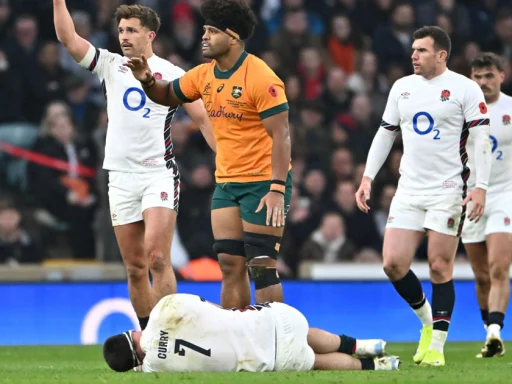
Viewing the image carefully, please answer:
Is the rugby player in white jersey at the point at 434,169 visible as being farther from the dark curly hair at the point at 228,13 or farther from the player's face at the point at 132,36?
the player's face at the point at 132,36

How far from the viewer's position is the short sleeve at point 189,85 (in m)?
8.17

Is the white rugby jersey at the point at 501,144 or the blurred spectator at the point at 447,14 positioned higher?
the blurred spectator at the point at 447,14

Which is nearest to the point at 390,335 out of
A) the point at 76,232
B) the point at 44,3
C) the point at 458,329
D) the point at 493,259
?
the point at 458,329

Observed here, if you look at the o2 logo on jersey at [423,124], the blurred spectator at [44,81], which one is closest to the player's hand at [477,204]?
the o2 logo on jersey at [423,124]

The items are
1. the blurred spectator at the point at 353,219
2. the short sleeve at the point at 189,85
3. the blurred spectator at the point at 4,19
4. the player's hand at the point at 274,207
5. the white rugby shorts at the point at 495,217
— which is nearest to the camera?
the player's hand at the point at 274,207

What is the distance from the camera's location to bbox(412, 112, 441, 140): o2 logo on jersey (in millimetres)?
8844

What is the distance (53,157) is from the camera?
1384cm

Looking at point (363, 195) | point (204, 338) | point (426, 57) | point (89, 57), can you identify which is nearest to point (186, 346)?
point (204, 338)

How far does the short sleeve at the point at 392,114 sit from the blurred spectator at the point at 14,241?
570 cm

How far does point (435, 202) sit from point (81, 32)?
735 cm

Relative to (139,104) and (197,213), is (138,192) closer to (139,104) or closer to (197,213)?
(139,104)

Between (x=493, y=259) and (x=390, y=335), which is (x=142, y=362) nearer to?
(x=493, y=259)

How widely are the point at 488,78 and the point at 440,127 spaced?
1905 mm

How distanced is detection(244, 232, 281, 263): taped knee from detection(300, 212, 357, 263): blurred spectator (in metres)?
6.35
